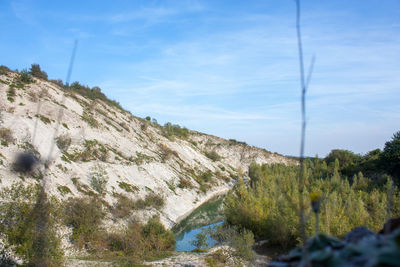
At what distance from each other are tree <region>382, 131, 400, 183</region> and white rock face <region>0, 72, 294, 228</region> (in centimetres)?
1702

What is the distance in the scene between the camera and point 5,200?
1294cm

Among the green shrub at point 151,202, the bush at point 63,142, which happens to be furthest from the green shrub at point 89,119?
the green shrub at point 151,202

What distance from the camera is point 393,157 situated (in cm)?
2430

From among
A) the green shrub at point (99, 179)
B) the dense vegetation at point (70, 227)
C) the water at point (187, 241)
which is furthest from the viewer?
the green shrub at point (99, 179)

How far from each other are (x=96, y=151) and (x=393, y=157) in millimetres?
24612

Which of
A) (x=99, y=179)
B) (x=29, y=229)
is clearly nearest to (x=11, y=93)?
(x=99, y=179)

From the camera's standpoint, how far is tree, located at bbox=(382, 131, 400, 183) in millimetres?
23836

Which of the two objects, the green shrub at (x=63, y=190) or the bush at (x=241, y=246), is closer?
the bush at (x=241, y=246)

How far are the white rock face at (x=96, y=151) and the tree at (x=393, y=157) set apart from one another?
17.0 metres

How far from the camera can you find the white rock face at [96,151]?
1892cm

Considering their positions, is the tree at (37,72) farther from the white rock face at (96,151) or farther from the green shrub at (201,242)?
the green shrub at (201,242)

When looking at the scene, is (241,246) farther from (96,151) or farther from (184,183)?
(184,183)

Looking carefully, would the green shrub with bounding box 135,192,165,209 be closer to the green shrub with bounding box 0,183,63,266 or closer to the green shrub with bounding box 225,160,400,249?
the green shrub with bounding box 225,160,400,249

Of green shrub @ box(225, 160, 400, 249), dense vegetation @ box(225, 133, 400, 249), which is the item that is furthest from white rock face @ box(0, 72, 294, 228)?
dense vegetation @ box(225, 133, 400, 249)
